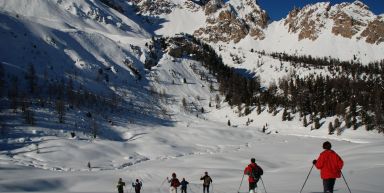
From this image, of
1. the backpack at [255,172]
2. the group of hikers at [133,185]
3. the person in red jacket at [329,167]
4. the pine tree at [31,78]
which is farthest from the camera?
the pine tree at [31,78]

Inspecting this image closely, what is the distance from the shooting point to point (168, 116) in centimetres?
13612

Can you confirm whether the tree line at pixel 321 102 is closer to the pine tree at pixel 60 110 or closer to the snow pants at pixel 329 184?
the pine tree at pixel 60 110

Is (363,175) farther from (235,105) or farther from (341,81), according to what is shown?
(341,81)

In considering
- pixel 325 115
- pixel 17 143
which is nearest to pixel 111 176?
pixel 17 143

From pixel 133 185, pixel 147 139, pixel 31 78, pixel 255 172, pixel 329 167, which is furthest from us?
pixel 31 78

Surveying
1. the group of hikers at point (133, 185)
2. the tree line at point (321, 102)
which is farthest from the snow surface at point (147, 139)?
the group of hikers at point (133, 185)

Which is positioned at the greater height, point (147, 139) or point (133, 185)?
point (133, 185)

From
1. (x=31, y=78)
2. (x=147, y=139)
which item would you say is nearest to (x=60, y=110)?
(x=147, y=139)

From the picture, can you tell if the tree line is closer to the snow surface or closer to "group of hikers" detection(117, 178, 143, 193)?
the snow surface

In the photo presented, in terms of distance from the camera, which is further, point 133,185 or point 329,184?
point 133,185

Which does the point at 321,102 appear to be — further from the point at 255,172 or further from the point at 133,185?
the point at 255,172

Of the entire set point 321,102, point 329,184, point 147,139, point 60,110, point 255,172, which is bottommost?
point 147,139

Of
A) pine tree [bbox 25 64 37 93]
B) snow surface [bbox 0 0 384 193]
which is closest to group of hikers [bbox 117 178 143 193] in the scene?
snow surface [bbox 0 0 384 193]

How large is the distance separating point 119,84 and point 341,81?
8808 cm
